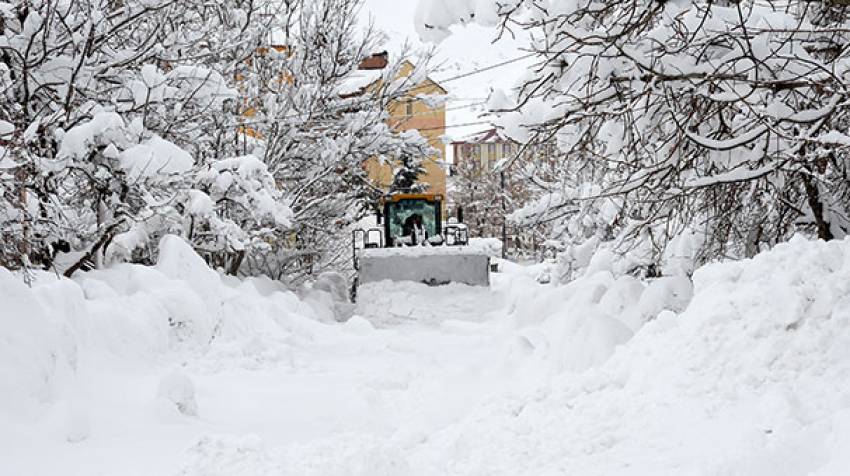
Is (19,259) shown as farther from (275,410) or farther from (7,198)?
(275,410)

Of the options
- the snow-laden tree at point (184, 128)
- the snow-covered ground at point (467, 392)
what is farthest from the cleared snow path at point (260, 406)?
the snow-laden tree at point (184, 128)

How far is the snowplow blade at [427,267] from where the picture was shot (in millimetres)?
14781

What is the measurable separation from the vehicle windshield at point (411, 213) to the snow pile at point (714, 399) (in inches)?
482

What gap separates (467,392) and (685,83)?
8.98 ft

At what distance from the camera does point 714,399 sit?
3557mm

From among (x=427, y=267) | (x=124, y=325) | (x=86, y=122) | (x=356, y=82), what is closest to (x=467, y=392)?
(x=124, y=325)

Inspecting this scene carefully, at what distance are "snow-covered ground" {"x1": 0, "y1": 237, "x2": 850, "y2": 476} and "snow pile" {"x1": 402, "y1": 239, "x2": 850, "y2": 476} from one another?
0.01 metres

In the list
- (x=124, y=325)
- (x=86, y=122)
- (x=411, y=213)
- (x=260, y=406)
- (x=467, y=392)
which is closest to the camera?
(x=260, y=406)

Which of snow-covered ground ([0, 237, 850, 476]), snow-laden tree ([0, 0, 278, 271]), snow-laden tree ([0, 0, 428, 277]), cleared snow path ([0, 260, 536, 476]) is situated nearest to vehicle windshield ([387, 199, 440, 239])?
snow-laden tree ([0, 0, 428, 277])

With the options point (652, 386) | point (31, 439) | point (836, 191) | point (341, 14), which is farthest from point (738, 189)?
point (341, 14)

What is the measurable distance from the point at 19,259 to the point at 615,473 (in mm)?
4019

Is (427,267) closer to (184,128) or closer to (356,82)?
(356,82)

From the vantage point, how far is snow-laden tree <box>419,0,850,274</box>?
398cm

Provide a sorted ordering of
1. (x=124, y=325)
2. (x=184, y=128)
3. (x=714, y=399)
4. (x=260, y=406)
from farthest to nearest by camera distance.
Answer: (x=184, y=128), (x=124, y=325), (x=260, y=406), (x=714, y=399)
